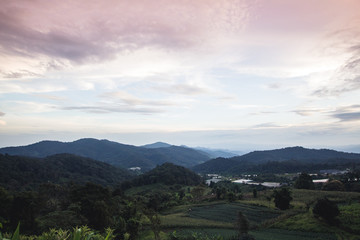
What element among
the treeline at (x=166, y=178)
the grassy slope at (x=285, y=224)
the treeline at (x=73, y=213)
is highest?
the treeline at (x=73, y=213)

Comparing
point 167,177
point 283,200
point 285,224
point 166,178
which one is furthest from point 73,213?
point 167,177

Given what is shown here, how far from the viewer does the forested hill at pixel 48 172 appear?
12611 cm

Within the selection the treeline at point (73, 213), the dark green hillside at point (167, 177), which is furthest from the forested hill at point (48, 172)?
the treeline at point (73, 213)

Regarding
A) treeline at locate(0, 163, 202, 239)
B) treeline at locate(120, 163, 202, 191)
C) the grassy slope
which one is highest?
treeline at locate(0, 163, 202, 239)

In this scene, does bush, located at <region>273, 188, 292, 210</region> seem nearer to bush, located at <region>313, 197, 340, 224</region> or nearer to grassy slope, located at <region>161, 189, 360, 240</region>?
grassy slope, located at <region>161, 189, 360, 240</region>

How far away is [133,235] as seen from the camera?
99.2 ft

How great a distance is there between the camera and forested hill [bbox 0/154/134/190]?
12611 cm

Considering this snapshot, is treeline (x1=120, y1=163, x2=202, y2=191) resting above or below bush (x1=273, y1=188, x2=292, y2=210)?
below

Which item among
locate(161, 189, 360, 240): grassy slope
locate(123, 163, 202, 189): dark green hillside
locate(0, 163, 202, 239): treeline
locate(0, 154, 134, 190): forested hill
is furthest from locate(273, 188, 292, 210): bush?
locate(123, 163, 202, 189): dark green hillside

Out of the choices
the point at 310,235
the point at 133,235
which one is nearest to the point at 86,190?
the point at 133,235

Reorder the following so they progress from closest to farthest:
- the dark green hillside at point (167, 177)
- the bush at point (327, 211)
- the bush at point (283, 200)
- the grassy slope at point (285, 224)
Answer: the grassy slope at point (285, 224), the bush at point (327, 211), the bush at point (283, 200), the dark green hillside at point (167, 177)

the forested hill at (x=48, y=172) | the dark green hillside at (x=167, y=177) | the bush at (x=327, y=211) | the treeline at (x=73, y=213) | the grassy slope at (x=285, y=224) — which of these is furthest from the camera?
the dark green hillside at (x=167, y=177)

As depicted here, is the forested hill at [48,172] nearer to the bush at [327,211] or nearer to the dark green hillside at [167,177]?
the dark green hillside at [167,177]

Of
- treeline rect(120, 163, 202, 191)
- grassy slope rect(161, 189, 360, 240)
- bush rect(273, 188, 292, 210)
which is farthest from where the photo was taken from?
treeline rect(120, 163, 202, 191)
